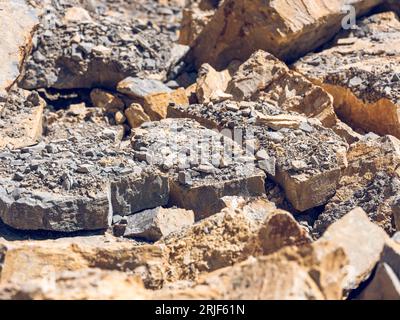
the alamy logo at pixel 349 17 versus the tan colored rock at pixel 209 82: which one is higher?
the alamy logo at pixel 349 17

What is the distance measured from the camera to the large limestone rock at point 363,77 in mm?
6855

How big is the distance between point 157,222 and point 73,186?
604 millimetres

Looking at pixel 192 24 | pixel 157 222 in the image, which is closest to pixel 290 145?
pixel 157 222

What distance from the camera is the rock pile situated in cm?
444

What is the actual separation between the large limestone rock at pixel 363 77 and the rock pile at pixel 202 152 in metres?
0.02

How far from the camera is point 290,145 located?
613cm

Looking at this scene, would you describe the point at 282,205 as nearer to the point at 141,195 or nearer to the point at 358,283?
the point at 141,195

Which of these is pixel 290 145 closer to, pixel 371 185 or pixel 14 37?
pixel 371 185

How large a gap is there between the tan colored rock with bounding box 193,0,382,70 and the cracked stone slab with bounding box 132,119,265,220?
5.27ft

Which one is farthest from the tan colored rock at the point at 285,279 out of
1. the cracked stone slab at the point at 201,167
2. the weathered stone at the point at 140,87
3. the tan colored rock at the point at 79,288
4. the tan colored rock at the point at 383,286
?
the weathered stone at the point at 140,87

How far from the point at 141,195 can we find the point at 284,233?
1.52 meters

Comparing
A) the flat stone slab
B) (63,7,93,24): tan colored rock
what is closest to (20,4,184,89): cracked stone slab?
(63,7,93,24): tan colored rock

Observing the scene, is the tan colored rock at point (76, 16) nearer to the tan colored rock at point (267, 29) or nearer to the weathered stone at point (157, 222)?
the tan colored rock at point (267, 29)
